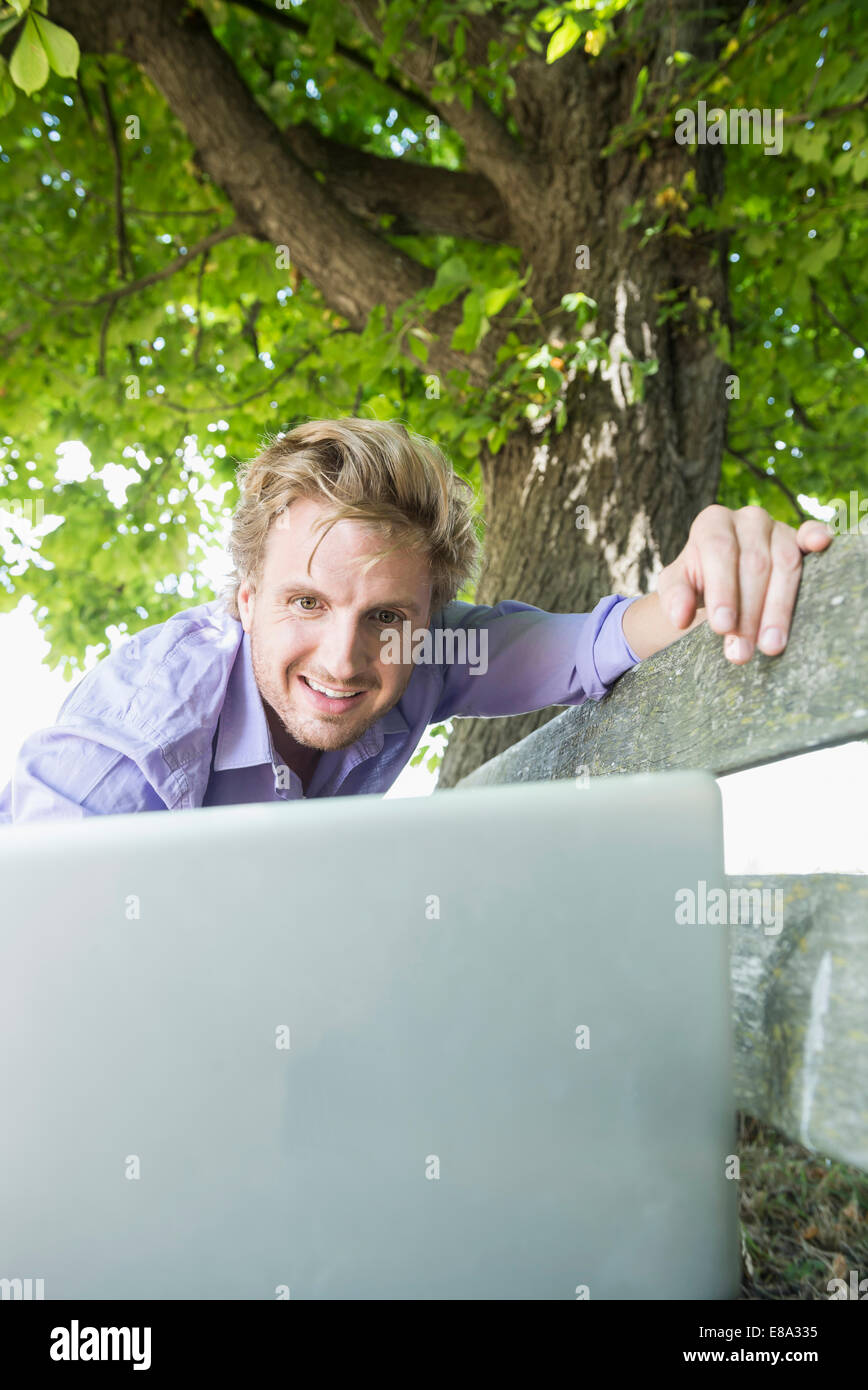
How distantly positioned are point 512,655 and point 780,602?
118cm

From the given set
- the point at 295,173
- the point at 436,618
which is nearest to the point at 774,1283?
the point at 436,618

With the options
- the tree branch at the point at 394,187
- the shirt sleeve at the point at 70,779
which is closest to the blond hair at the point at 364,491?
the shirt sleeve at the point at 70,779

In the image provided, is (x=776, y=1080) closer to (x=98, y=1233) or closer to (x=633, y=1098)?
(x=633, y=1098)

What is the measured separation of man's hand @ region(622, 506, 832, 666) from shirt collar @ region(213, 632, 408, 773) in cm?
83

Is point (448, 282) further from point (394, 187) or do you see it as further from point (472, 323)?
point (394, 187)

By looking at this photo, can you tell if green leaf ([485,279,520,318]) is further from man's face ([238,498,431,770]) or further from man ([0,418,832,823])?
man's face ([238,498,431,770])

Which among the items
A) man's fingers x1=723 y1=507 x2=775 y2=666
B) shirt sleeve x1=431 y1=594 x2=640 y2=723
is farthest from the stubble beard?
man's fingers x1=723 y1=507 x2=775 y2=666

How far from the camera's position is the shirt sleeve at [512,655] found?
2.03 m

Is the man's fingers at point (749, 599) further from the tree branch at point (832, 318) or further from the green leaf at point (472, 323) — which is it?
the tree branch at point (832, 318)

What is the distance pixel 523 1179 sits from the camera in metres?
0.87

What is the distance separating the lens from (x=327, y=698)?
1948mm

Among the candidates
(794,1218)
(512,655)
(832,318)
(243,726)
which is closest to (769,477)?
(832,318)

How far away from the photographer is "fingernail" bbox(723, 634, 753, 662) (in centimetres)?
109
